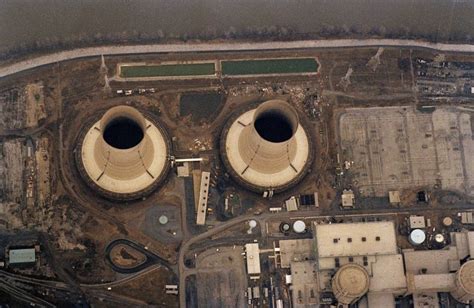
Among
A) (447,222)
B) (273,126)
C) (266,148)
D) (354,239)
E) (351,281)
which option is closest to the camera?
(351,281)

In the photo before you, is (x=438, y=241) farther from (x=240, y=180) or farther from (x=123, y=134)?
(x=123, y=134)

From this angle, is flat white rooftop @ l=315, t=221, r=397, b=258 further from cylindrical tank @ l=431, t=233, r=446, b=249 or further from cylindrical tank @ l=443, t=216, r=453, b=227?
cylindrical tank @ l=443, t=216, r=453, b=227

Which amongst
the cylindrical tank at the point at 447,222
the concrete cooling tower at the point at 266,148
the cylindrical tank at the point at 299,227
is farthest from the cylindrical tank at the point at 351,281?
the cylindrical tank at the point at 447,222

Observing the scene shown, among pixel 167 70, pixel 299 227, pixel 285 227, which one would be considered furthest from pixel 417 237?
pixel 167 70

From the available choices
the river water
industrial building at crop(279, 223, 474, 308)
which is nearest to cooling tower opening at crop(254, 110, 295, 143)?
industrial building at crop(279, 223, 474, 308)

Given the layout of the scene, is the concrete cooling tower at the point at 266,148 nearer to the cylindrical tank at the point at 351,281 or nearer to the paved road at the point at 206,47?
the paved road at the point at 206,47

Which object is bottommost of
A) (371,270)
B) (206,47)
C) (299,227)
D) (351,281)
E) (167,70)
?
(351,281)
